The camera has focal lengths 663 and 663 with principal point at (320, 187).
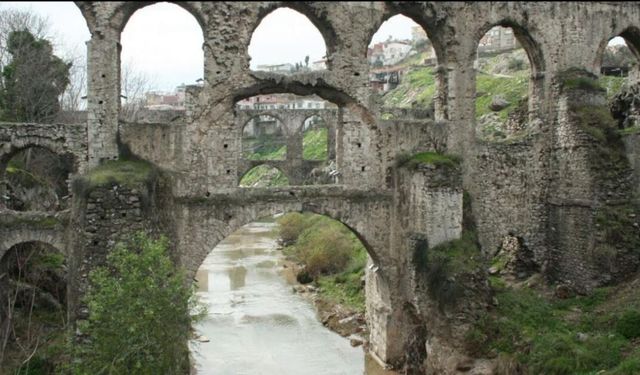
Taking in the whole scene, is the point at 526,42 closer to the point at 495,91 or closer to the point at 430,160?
the point at 430,160

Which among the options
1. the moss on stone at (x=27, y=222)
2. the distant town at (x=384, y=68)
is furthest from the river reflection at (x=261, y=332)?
the distant town at (x=384, y=68)

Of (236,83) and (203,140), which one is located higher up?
(236,83)

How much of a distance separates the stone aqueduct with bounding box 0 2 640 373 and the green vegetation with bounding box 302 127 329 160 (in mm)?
30440

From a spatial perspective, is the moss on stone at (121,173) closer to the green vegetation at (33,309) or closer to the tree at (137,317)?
the tree at (137,317)

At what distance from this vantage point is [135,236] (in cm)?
1188

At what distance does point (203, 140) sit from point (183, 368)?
474cm

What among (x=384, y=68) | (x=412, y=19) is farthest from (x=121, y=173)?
(x=384, y=68)

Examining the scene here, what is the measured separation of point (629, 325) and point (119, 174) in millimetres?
10144

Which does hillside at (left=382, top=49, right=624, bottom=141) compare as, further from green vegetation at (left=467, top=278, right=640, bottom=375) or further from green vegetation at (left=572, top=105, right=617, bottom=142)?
green vegetation at (left=467, top=278, right=640, bottom=375)

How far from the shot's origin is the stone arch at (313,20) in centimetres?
1442

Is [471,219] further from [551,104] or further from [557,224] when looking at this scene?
[551,104]

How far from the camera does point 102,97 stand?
1374cm

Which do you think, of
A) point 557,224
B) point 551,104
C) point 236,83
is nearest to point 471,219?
point 557,224

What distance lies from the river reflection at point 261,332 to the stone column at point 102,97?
18.4ft
